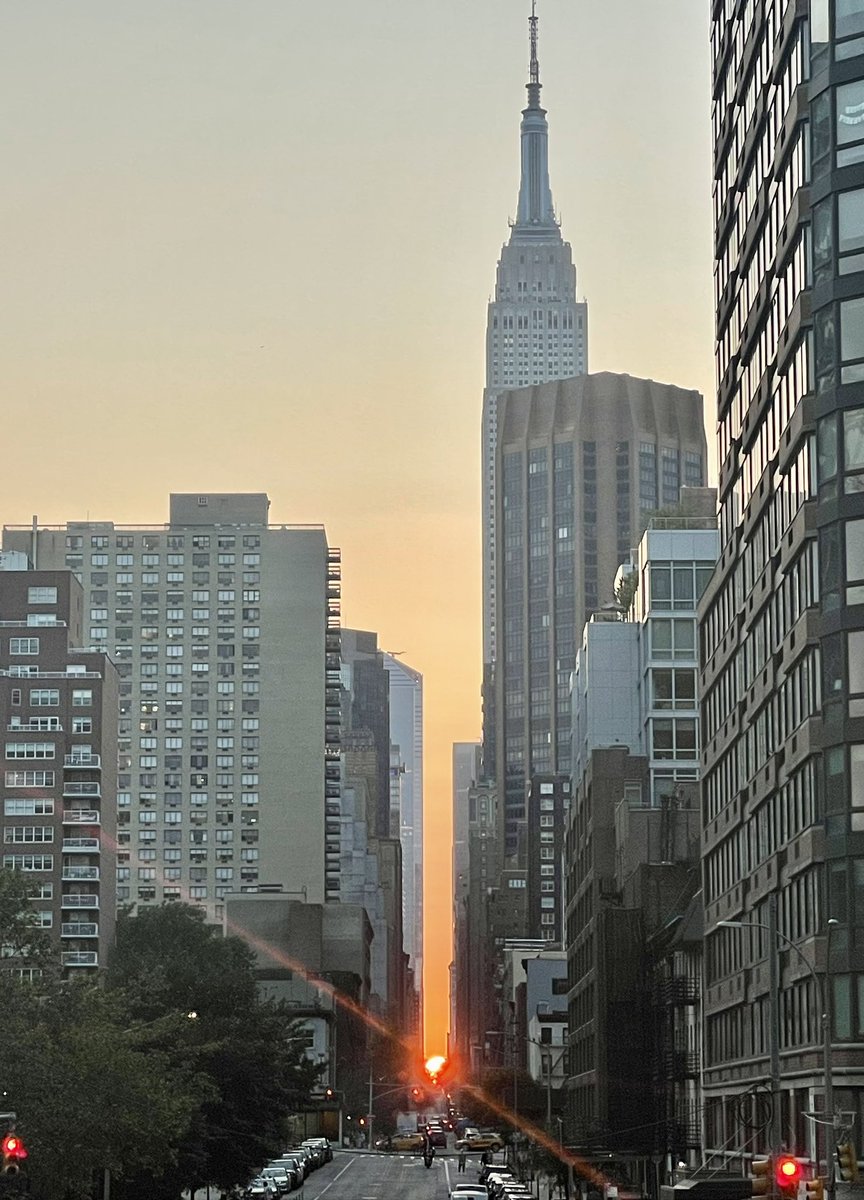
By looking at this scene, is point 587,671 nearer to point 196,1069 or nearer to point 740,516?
point 196,1069

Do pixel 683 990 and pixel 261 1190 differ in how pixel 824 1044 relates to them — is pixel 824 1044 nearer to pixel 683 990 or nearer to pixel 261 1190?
→ pixel 683 990

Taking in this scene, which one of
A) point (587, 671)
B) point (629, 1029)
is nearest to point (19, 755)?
point (587, 671)

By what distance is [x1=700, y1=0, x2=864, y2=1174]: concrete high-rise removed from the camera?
56.5 m

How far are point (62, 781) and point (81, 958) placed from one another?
14938 millimetres

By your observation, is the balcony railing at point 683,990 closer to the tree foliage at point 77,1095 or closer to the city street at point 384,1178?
the city street at point 384,1178

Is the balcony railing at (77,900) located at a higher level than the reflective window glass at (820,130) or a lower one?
lower

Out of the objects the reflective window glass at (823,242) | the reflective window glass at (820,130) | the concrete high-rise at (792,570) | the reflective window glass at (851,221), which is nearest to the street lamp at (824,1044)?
the concrete high-rise at (792,570)

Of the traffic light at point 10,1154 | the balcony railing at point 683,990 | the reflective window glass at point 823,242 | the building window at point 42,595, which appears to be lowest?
the traffic light at point 10,1154

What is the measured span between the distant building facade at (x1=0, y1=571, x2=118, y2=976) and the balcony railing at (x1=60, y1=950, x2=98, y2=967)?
0.08 meters

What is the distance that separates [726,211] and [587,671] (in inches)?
2436

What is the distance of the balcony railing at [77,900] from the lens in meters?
178

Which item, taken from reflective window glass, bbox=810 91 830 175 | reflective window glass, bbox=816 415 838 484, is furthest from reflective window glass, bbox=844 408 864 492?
reflective window glass, bbox=810 91 830 175

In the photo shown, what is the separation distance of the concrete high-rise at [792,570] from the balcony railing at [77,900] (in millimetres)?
106976

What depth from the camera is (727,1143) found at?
74875mm
